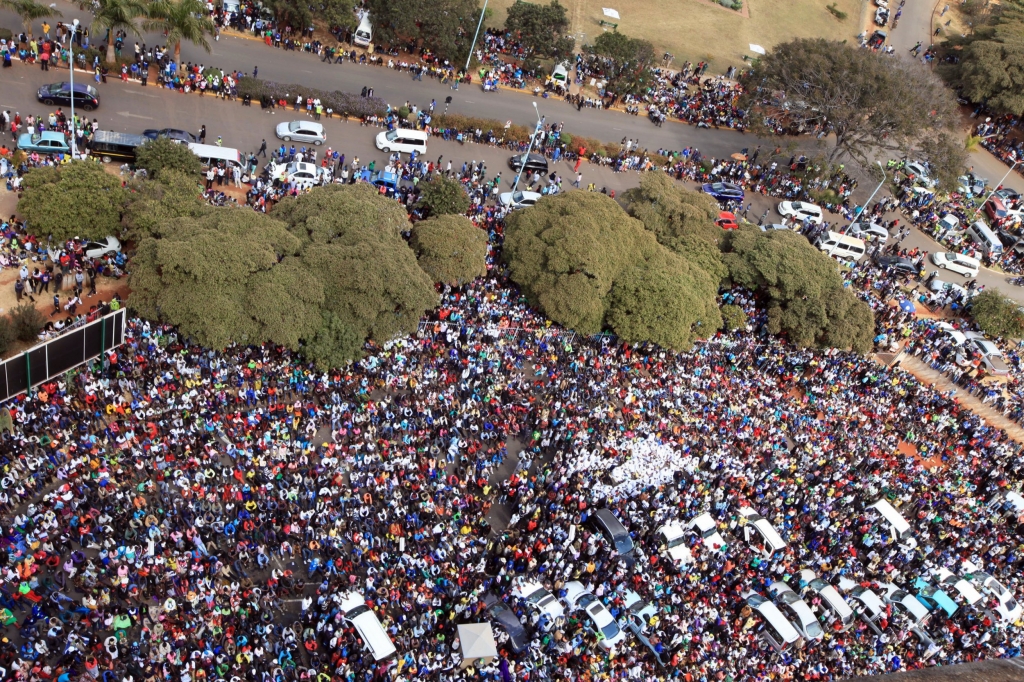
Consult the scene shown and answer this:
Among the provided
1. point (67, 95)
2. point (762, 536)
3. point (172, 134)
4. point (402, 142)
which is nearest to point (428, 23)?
point (402, 142)

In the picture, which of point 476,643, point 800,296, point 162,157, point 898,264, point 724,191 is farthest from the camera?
point 724,191

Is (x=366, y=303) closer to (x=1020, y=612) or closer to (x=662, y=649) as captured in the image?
(x=662, y=649)

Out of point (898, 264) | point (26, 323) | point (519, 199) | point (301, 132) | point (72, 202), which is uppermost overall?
point (301, 132)

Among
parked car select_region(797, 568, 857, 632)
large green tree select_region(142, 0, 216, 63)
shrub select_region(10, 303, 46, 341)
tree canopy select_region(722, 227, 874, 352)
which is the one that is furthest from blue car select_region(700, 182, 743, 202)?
shrub select_region(10, 303, 46, 341)

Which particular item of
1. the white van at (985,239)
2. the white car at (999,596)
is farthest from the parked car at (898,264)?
the white car at (999,596)

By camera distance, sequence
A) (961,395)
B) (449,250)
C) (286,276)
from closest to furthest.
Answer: (286,276)
(449,250)
(961,395)

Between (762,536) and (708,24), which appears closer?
(762,536)

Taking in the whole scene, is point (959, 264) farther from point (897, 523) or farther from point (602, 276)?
point (602, 276)
